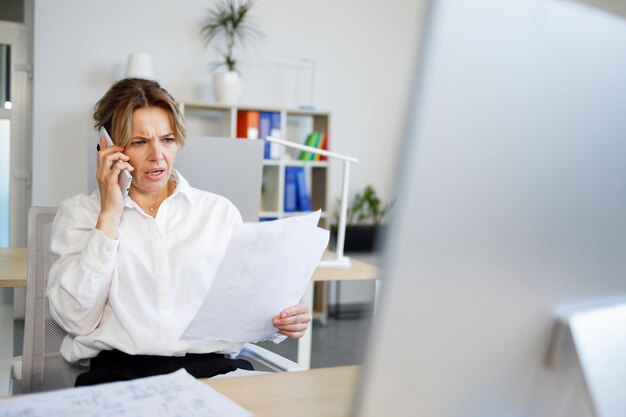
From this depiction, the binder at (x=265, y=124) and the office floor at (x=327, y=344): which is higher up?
the binder at (x=265, y=124)

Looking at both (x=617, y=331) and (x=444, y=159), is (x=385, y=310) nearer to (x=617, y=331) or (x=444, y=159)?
(x=444, y=159)

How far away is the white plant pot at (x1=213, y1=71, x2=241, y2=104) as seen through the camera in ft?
14.9

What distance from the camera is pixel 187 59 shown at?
187 inches

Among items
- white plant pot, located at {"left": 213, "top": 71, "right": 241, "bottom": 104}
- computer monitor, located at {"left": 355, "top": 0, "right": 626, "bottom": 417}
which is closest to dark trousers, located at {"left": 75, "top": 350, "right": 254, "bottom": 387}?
computer monitor, located at {"left": 355, "top": 0, "right": 626, "bottom": 417}

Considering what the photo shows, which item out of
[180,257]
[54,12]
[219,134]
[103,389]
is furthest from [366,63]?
[103,389]

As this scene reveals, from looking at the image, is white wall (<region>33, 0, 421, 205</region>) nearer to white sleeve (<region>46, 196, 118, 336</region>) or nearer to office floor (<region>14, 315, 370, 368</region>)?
office floor (<region>14, 315, 370, 368</region>)

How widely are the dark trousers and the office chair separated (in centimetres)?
8

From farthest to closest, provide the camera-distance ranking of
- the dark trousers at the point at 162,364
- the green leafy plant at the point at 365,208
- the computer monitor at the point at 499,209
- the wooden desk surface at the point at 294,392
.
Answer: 1. the green leafy plant at the point at 365,208
2. the dark trousers at the point at 162,364
3. the wooden desk surface at the point at 294,392
4. the computer monitor at the point at 499,209

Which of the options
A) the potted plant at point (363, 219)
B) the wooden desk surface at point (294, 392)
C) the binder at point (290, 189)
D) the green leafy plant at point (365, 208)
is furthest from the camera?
the green leafy plant at point (365, 208)

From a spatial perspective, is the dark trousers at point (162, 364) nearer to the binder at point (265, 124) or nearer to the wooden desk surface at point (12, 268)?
the wooden desk surface at point (12, 268)

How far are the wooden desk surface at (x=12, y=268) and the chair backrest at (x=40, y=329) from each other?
342mm

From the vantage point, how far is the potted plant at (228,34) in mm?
4551

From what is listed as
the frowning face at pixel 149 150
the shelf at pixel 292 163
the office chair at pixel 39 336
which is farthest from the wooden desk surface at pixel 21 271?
the shelf at pixel 292 163

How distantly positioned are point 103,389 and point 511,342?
52 centimetres
